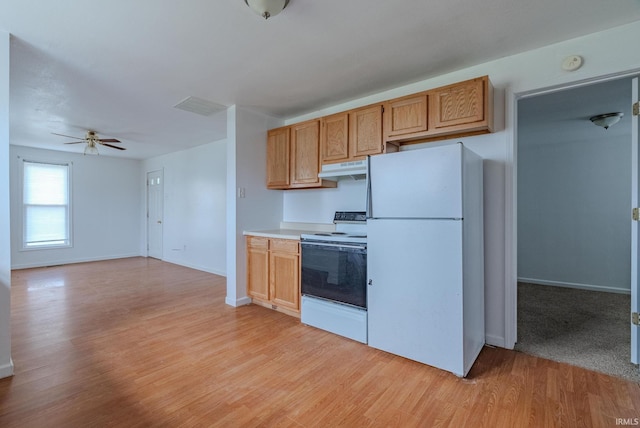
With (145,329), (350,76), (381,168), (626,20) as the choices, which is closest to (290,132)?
(350,76)

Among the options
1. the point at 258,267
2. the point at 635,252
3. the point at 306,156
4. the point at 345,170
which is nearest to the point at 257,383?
the point at 258,267

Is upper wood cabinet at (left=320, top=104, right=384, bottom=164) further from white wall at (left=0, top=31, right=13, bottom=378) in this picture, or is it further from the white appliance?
white wall at (left=0, top=31, right=13, bottom=378)

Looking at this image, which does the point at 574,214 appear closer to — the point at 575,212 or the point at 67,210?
the point at 575,212

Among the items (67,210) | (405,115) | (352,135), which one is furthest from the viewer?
(67,210)

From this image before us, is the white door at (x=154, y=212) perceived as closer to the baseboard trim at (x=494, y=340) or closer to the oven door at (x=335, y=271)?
the oven door at (x=335, y=271)

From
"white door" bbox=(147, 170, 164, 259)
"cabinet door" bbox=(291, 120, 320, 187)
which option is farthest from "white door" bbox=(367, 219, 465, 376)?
"white door" bbox=(147, 170, 164, 259)

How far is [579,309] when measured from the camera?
3.47 meters

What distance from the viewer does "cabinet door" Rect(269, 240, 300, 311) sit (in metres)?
3.20

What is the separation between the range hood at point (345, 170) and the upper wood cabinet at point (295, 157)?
17cm

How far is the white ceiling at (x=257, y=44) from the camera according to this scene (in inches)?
73.4

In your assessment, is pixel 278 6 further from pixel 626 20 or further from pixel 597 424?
pixel 597 424

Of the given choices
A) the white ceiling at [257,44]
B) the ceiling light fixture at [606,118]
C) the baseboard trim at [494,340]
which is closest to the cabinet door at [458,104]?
the white ceiling at [257,44]

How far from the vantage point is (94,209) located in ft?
21.6

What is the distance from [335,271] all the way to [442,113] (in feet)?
5.53
